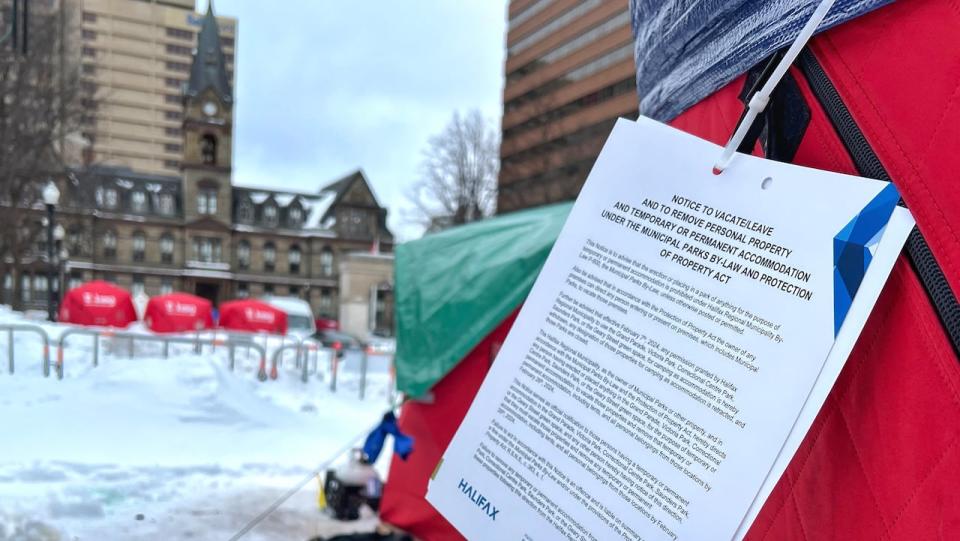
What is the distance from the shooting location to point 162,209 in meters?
43.7

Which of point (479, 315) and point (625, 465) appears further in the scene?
point (479, 315)

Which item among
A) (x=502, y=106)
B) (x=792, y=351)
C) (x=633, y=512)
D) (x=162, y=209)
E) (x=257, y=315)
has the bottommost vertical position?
(x=257, y=315)

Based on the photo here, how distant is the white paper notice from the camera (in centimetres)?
69

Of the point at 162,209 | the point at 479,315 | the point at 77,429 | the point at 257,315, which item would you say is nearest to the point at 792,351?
the point at 479,315

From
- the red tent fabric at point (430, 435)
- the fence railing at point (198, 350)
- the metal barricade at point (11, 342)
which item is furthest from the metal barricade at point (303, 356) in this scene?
the red tent fabric at point (430, 435)

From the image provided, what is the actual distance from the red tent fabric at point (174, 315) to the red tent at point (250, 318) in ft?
2.71

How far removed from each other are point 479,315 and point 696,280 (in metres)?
2.26

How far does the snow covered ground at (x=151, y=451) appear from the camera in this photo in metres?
3.43

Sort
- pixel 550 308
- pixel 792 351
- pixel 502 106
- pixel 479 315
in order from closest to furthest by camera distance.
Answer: pixel 792 351 → pixel 550 308 → pixel 479 315 → pixel 502 106

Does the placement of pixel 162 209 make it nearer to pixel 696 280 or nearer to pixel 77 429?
pixel 77 429

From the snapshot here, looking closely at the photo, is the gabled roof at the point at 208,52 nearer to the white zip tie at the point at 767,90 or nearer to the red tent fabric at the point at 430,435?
the red tent fabric at the point at 430,435

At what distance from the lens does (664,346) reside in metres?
0.79

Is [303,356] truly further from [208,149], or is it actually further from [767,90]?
[208,149]

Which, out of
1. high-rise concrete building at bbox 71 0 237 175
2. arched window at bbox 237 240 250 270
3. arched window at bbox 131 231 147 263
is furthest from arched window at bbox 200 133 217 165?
arched window at bbox 131 231 147 263
